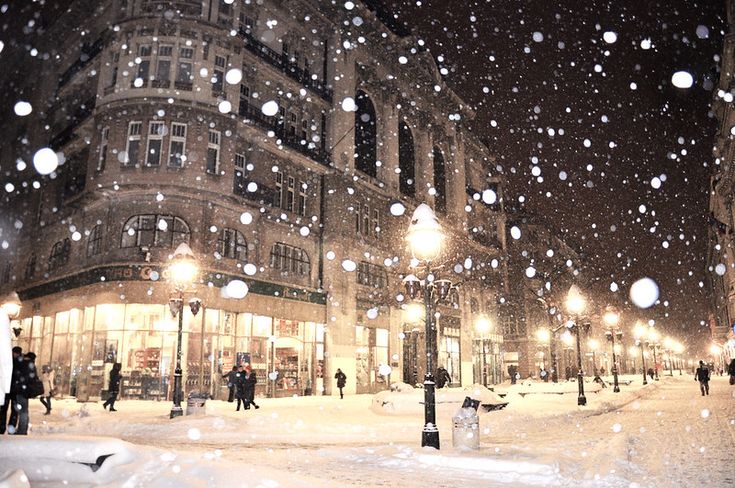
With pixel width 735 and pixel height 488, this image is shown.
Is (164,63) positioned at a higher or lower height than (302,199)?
higher

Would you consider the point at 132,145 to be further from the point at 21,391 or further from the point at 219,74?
the point at 21,391

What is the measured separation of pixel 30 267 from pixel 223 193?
16208 millimetres

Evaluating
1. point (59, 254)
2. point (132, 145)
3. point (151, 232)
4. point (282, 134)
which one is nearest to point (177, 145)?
point (132, 145)

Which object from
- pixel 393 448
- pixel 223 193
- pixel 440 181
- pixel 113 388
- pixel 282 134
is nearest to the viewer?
pixel 393 448

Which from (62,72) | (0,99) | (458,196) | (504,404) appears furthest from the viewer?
(458,196)

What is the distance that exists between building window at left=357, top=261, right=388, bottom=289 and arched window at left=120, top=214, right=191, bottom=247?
40.0 feet

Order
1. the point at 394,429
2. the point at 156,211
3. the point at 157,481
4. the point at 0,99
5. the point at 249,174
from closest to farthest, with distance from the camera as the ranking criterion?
1. the point at 157,481
2. the point at 394,429
3. the point at 156,211
4. the point at 249,174
5. the point at 0,99

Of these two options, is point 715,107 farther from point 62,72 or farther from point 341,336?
point 62,72

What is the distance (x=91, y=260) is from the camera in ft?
81.1

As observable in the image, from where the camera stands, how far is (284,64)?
30.0m

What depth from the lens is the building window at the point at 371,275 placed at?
33281mm

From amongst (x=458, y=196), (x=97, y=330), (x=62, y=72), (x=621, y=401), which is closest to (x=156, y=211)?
(x=97, y=330)

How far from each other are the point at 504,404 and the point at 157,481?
14349 millimetres

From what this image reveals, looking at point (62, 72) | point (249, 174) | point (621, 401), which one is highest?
point (62, 72)
